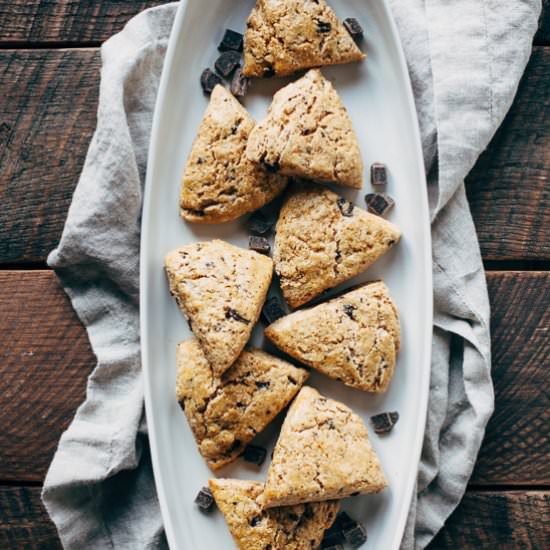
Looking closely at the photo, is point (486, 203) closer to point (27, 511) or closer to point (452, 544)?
point (452, 544)

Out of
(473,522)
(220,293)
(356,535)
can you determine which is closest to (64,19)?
(220,293)

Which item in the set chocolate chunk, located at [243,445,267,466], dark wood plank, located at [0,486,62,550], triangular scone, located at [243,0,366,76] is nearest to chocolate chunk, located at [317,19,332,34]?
triangular scone, located at [243,0,366,76]

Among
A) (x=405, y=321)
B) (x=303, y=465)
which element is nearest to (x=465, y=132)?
(x=405, y=321)

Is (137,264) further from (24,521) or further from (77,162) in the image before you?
(24,521)

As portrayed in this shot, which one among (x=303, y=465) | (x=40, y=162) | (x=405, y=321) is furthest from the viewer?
(x=40, y=162)

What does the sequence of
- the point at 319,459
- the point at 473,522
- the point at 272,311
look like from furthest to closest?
the point at 473,522 < the point at 272,311 < the point at 319,459

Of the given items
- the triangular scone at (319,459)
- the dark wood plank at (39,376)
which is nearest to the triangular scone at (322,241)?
the triangular scone at (319,459)

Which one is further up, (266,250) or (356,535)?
(266,250)
